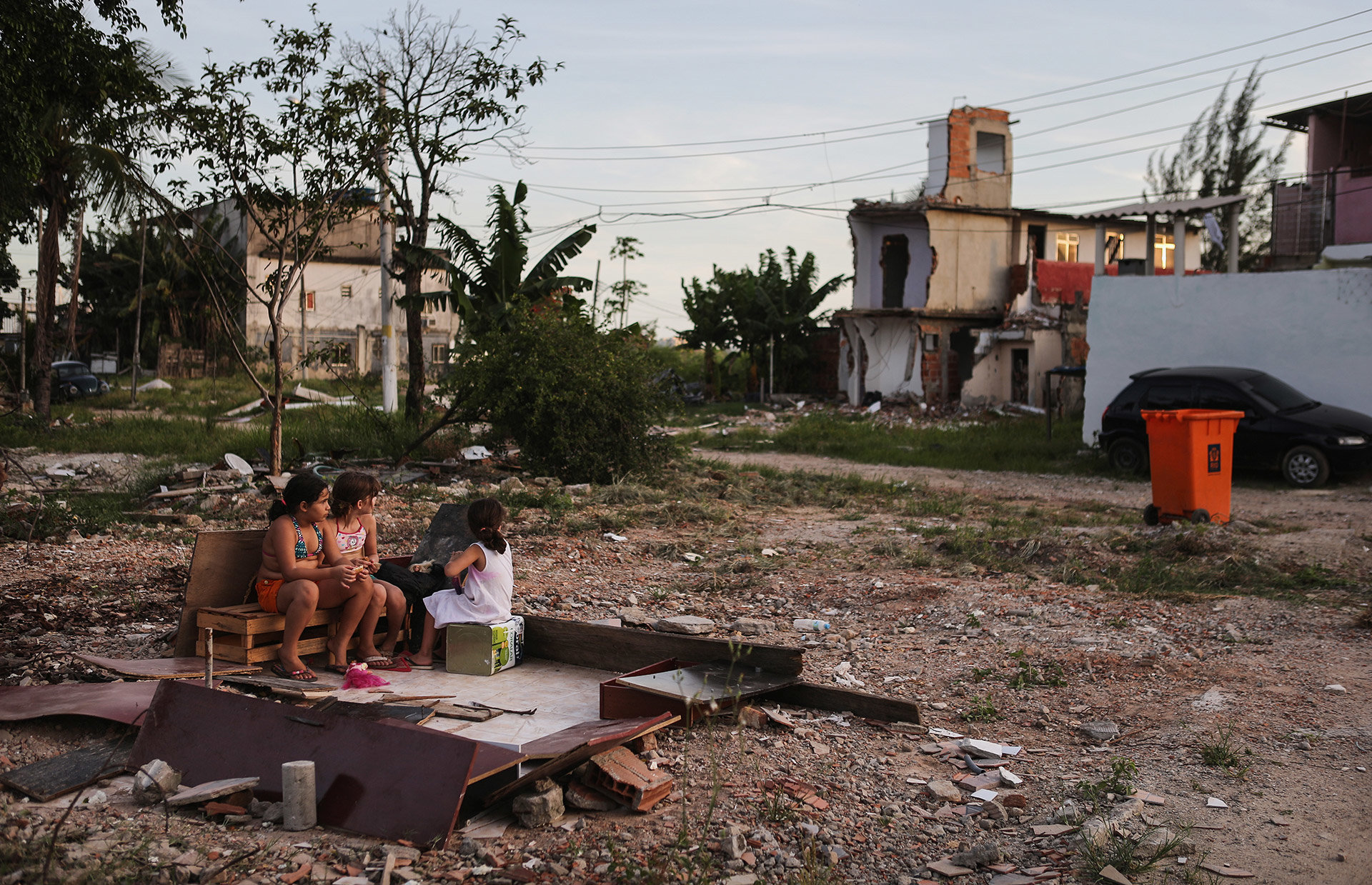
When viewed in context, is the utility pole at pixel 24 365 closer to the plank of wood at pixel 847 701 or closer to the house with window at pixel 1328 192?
the plank of wood at pixel 847 701

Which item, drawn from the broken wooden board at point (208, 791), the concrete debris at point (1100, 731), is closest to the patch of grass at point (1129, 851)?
the concrete debris at point (1100, 731)

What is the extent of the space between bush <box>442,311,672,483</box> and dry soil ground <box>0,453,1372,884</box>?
1.60 metres

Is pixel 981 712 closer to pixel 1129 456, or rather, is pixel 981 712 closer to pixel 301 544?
pixel 301 544

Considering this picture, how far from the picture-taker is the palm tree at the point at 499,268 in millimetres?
15555

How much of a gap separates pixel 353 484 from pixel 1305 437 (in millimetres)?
12717

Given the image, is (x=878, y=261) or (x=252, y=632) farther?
(x=878, y=261)

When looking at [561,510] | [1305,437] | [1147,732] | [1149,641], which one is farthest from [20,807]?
[1305,437]

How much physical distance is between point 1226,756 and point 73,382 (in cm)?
2968

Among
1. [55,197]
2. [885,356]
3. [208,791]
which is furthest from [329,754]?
[885,356]

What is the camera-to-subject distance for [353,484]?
5.44m

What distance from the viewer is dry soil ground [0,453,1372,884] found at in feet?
10.8

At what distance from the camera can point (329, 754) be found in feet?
11.9

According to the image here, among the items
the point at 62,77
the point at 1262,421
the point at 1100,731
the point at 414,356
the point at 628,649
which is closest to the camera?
the point at 1100,731

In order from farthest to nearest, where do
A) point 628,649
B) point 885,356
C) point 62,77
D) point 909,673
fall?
point 885,356 < point 62,77 < point 909,673 < point 628,649
